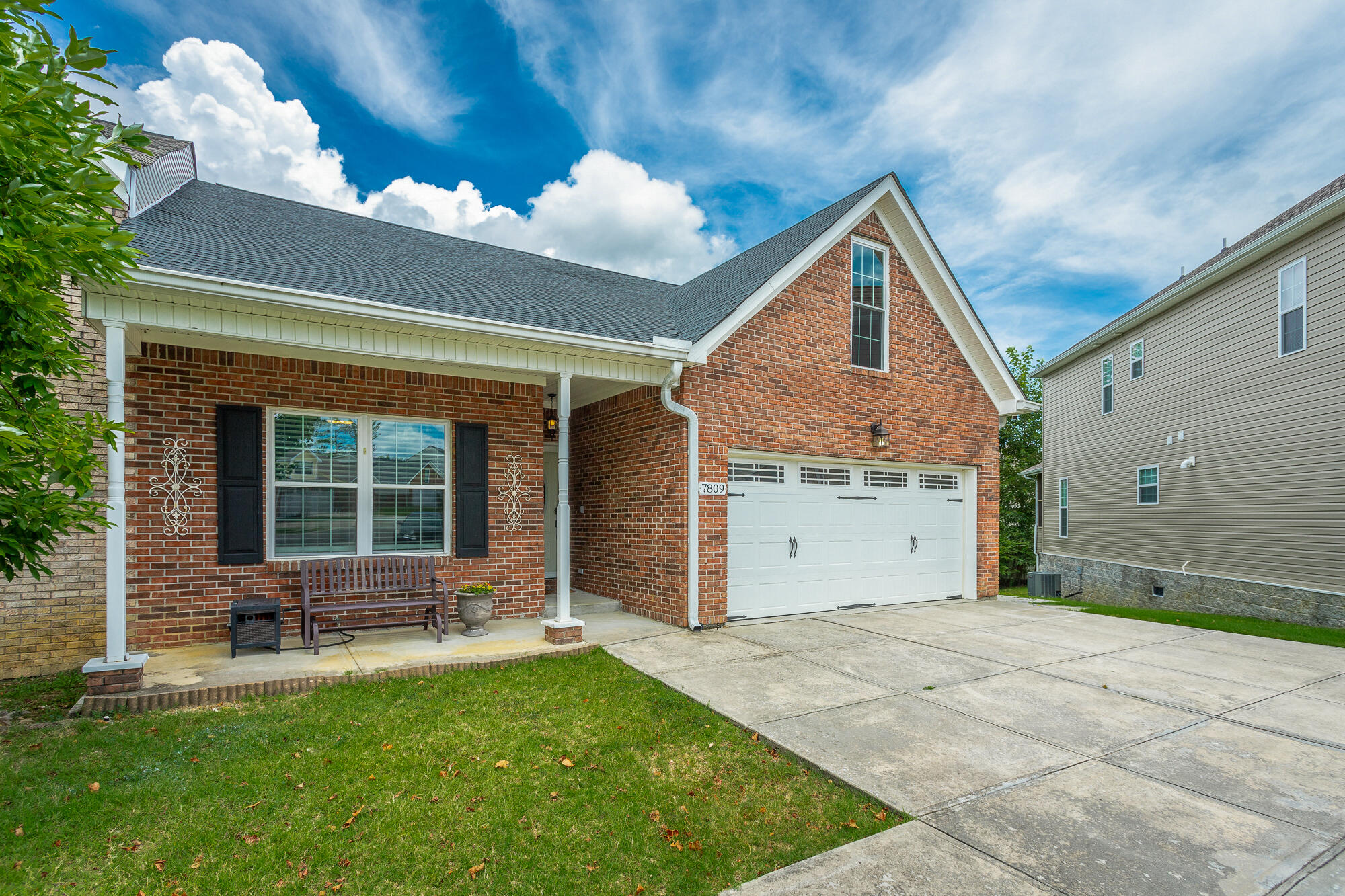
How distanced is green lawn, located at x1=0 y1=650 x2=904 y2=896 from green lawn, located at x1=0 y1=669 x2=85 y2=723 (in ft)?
1.98

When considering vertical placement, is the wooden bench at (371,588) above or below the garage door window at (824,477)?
below

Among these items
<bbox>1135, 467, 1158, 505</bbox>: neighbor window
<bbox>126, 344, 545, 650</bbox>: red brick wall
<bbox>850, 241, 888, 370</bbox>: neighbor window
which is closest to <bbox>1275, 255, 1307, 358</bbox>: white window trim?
<bbox>1135, 467, 1158, 505</bbox>: neighbor window

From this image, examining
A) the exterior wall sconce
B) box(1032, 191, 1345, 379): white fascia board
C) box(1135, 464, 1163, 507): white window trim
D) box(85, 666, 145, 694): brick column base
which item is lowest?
box(85, 666, 145, 694): brick column base

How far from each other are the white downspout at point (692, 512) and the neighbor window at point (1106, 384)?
1444 cm

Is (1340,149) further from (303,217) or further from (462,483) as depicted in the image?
(303,217)

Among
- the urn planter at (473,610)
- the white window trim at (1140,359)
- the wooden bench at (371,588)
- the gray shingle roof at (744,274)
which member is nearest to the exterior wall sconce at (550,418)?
the gray shingle roof at (744,274)

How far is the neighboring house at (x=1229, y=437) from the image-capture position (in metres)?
10.4

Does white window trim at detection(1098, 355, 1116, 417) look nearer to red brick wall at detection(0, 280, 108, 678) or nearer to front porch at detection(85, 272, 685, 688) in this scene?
front porch at detection(85, 272, 685, 688)

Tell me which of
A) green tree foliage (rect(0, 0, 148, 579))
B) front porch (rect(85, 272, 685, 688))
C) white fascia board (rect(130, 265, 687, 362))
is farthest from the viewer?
front porch (rect(85, 272, 685, 688))

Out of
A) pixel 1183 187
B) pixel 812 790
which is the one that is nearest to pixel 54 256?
pixel 812 790

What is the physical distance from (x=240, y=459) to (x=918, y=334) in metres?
9.36

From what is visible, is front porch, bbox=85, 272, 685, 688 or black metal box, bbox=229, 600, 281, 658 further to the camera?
black metal box, bbox=229, 600, 281, 658

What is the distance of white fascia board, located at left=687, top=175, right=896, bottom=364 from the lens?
25.4 ft

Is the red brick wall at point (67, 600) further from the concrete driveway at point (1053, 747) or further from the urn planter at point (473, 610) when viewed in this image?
the concrete driveway at point (1053, 747)
